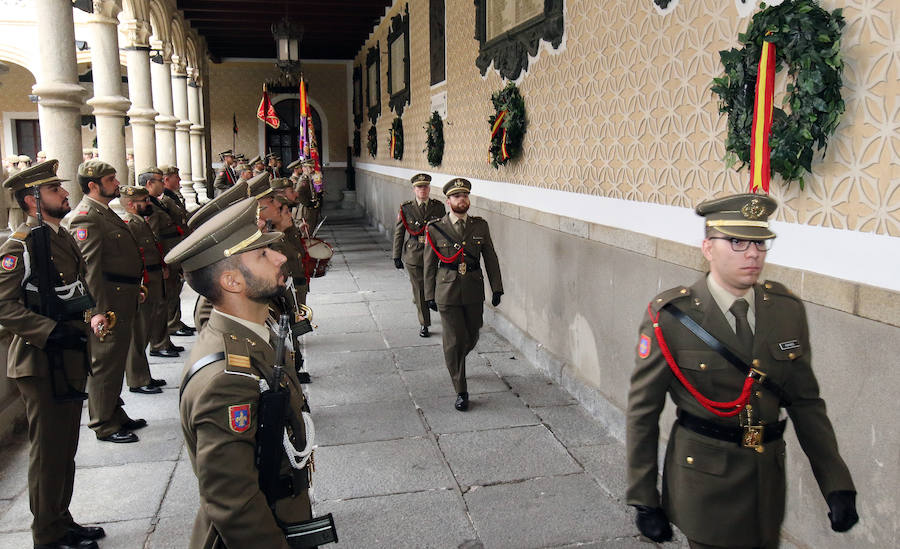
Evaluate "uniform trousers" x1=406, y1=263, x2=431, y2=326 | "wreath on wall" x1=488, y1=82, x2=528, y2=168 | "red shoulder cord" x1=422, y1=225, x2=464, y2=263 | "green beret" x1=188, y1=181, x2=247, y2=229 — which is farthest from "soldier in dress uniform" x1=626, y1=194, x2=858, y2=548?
"uniform trousers" x1=406, y1=263, x2=431, y2=326

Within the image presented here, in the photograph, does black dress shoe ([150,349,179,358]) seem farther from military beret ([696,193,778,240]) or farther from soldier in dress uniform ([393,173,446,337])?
military beret ([696,193,778,240])

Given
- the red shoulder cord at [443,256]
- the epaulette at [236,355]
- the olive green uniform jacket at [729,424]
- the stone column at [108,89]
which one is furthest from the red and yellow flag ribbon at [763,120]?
the stone column at [108,89]

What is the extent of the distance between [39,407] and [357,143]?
19.4 meters

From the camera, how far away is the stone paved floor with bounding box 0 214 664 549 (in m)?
3.69

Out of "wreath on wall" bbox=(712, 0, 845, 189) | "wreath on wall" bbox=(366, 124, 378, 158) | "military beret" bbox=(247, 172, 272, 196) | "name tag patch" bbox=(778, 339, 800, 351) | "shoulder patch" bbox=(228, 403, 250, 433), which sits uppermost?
"wreath on wall" bbox=(366, 124, 378, 158)

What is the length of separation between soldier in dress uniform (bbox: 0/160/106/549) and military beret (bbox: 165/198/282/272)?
6.32 feet

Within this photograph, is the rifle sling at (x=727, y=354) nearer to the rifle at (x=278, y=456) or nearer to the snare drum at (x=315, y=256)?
the rifle at (x=278, y=456)

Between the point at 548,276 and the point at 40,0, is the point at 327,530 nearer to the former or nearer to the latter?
the point at 548,276

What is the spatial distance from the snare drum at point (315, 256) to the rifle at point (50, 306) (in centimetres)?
224

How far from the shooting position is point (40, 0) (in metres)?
5.91

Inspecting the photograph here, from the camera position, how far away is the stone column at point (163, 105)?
12695 millimetres

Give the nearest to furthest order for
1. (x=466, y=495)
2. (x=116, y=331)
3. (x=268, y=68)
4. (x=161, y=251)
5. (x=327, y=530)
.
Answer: (x=327, y=530)
(x=466, y=495)
(x=116, y=331)
(x=161, y=251)
(x=268, y=68)

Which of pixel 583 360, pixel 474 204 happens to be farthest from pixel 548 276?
pixel 474 204

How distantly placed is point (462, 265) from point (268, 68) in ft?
66.2
